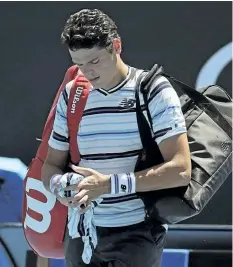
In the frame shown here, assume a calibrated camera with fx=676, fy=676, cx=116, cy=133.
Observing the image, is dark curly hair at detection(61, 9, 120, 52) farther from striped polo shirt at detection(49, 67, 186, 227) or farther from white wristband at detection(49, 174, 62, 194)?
white wristband at detection(49, 174, 62, 194)

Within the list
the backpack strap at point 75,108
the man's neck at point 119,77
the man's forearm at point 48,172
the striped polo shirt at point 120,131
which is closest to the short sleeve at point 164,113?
the striped polo shirt at point 120,131

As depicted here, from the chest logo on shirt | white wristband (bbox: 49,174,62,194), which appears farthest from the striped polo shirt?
white wristband (bbox: 49,174,62,194)

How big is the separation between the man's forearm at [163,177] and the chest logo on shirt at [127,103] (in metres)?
0.20

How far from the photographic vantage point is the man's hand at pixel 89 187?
75.8 inches

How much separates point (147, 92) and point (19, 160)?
1379mm

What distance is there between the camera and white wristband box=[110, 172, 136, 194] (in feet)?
6.45

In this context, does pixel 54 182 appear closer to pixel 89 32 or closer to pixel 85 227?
pixel 85 227

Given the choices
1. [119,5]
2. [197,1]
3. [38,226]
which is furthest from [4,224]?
[197,1]

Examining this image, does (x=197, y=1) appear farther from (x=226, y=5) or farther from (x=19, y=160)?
(x=19, y=160)

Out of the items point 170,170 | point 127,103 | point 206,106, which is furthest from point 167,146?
point 206,106

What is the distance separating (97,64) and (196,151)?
1.39 ft

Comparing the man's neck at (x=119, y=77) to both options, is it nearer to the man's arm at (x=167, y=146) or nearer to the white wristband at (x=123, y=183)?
the man's arm at (x=167, y=146)

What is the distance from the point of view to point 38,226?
7.99 ft

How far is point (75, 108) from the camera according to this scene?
2092 mm
